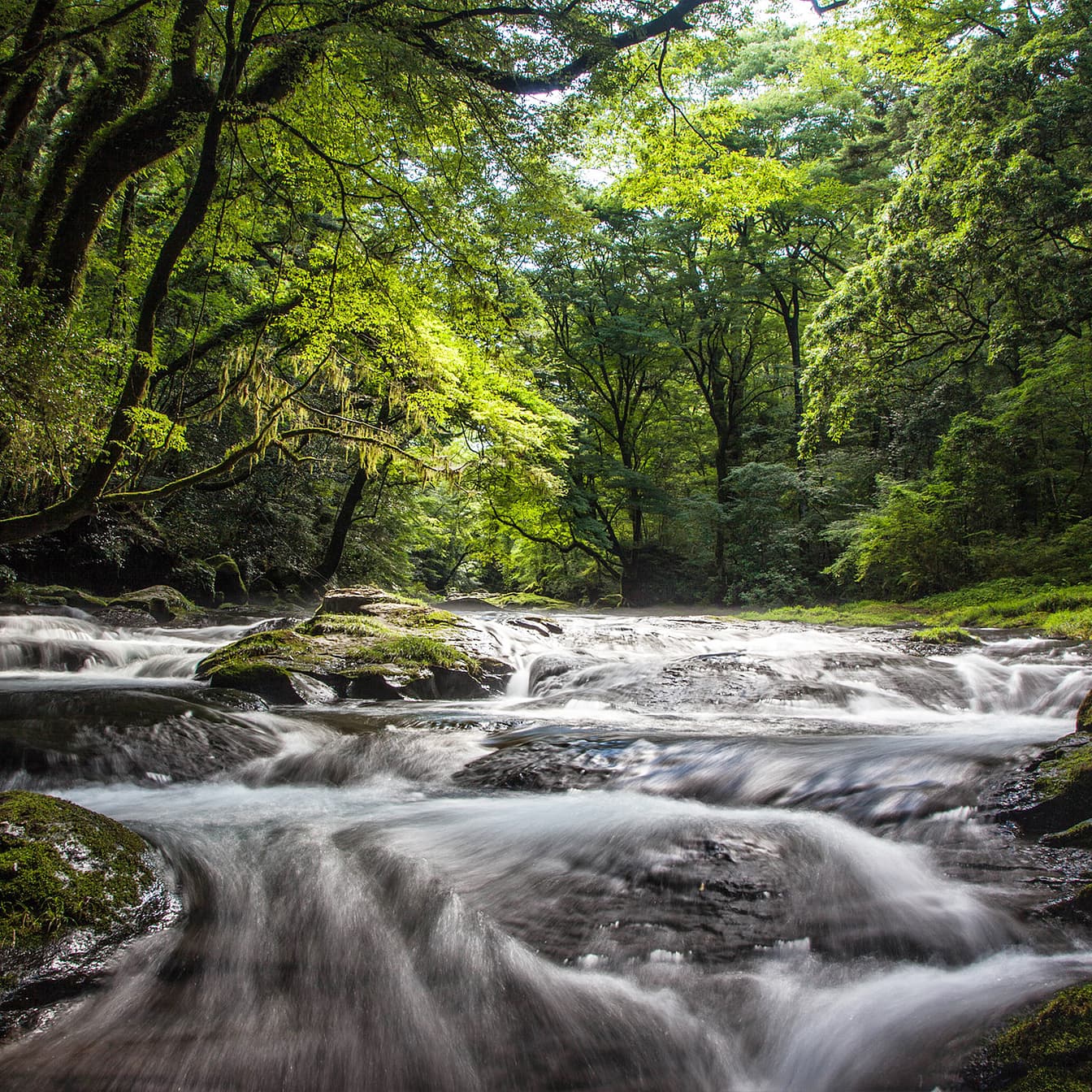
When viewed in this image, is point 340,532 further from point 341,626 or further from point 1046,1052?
point 1046,1052

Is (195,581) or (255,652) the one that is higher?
(195,581)

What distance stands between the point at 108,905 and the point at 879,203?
21835 mm

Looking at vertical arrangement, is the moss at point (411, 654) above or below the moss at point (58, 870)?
above

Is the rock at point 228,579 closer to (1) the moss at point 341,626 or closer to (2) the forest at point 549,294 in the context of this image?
(2) the forest at point 549,294

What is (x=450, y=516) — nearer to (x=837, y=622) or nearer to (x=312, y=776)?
(x=837, y=622)

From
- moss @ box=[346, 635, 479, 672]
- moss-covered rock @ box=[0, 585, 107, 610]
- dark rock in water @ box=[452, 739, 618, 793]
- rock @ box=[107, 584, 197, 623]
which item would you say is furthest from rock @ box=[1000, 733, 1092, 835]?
moss-covered rock @ box=[0, 585, 107, 610]

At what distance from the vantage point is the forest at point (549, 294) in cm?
576

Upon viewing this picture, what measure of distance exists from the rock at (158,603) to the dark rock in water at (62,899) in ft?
32.7

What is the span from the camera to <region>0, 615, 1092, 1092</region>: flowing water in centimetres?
215

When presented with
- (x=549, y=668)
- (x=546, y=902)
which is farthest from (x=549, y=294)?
(x=546, y=902)

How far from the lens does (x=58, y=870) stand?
2627 mm

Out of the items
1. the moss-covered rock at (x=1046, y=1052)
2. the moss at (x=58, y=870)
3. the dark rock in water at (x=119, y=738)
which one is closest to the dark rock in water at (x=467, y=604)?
the dark rock in water at (x=119, y=738)

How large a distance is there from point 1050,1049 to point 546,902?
1.91 metres

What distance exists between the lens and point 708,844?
3.28 meters
